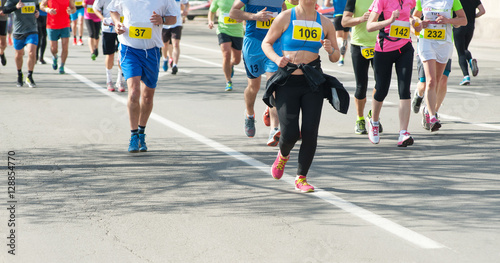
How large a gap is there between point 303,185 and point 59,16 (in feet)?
33.8

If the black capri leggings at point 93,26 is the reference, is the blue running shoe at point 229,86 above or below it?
above

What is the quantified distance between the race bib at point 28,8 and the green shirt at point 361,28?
7.16 metres

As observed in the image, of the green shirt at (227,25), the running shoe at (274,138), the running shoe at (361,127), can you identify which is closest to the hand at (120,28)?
the running shoe at (274,138)

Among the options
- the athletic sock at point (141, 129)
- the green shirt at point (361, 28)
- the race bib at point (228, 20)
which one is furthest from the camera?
the race bib at point (228, 20)

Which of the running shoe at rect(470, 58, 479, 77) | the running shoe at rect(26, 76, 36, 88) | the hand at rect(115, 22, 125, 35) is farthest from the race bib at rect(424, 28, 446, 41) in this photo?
the running shoe at rect(26, 76, 36, 88)

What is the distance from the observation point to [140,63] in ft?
27.4

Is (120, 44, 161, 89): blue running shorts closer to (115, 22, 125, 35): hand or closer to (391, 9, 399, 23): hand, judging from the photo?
(115, 22, 125, 35): hand

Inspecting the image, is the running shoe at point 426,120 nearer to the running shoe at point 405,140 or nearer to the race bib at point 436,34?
the race bib at point 436,34

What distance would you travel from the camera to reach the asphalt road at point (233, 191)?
16.6 ft

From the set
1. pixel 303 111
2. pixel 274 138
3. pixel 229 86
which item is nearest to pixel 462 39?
pixel 229 86

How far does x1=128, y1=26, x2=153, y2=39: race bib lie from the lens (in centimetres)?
836

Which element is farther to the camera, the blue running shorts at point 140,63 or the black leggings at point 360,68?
the black leggings at point 360,68

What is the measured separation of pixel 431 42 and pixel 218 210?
448 centimetres

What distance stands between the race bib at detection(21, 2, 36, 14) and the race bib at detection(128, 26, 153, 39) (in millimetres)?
6399
